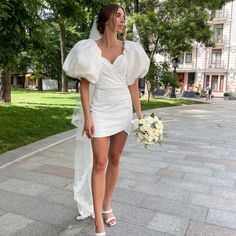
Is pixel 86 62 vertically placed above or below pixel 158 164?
above

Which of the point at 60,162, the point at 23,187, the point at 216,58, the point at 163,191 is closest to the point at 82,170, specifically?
the point at 23,187

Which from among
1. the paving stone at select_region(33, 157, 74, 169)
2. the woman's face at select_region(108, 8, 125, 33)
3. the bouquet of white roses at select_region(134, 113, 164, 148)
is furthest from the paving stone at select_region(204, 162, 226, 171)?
the woman's face at select_region(108, 8, 125, 33)

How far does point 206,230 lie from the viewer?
3.02 meters

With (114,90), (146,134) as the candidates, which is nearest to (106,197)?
(146,134)

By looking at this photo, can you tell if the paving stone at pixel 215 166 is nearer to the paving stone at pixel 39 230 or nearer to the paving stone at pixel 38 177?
the paving stone at pixel 38 177

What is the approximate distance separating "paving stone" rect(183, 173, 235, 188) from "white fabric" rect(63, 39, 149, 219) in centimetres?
202

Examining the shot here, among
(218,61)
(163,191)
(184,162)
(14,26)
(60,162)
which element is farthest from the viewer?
(218,61)

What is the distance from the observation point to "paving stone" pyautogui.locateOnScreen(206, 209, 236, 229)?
317cm

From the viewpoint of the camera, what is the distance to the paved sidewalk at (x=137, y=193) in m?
3.01

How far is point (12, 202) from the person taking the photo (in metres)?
3.47

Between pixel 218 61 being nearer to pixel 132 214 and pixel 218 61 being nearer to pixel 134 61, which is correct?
A: pixel 132 214

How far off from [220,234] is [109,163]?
3.78 feet

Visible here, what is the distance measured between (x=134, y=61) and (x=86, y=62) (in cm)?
48

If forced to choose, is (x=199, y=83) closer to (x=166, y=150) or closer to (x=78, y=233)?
(x=166, y=150)
